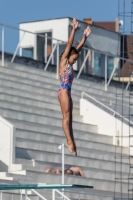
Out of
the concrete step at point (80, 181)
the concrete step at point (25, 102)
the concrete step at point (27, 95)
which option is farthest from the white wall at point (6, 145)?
the concrete step at point (27, 95)

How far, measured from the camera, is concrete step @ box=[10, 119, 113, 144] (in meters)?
23.1

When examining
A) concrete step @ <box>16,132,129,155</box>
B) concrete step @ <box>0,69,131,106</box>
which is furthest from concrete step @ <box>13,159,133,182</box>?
concrete step @ <box>0,69,131,106</box>

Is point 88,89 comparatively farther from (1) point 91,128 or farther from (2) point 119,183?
(2) point 119,183

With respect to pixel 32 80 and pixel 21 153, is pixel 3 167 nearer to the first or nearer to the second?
pixel 21 153

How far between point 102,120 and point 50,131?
2896 mm

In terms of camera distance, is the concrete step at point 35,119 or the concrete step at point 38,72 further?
the concrete step at point 38,72

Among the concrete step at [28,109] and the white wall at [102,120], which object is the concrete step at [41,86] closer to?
the white wall at [102,120]

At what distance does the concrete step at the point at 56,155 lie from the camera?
22.3 meters

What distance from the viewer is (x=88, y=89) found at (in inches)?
1137

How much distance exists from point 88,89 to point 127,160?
437 centimetres

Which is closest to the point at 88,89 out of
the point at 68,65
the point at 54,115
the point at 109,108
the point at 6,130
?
the point at 109,108

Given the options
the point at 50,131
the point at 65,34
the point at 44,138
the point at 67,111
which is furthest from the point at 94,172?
the point at 65,34

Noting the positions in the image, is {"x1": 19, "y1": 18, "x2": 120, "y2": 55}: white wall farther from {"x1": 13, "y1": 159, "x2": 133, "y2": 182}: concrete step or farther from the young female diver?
the young female diver

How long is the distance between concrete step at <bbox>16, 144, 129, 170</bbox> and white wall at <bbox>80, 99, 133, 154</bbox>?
1.73 metres
